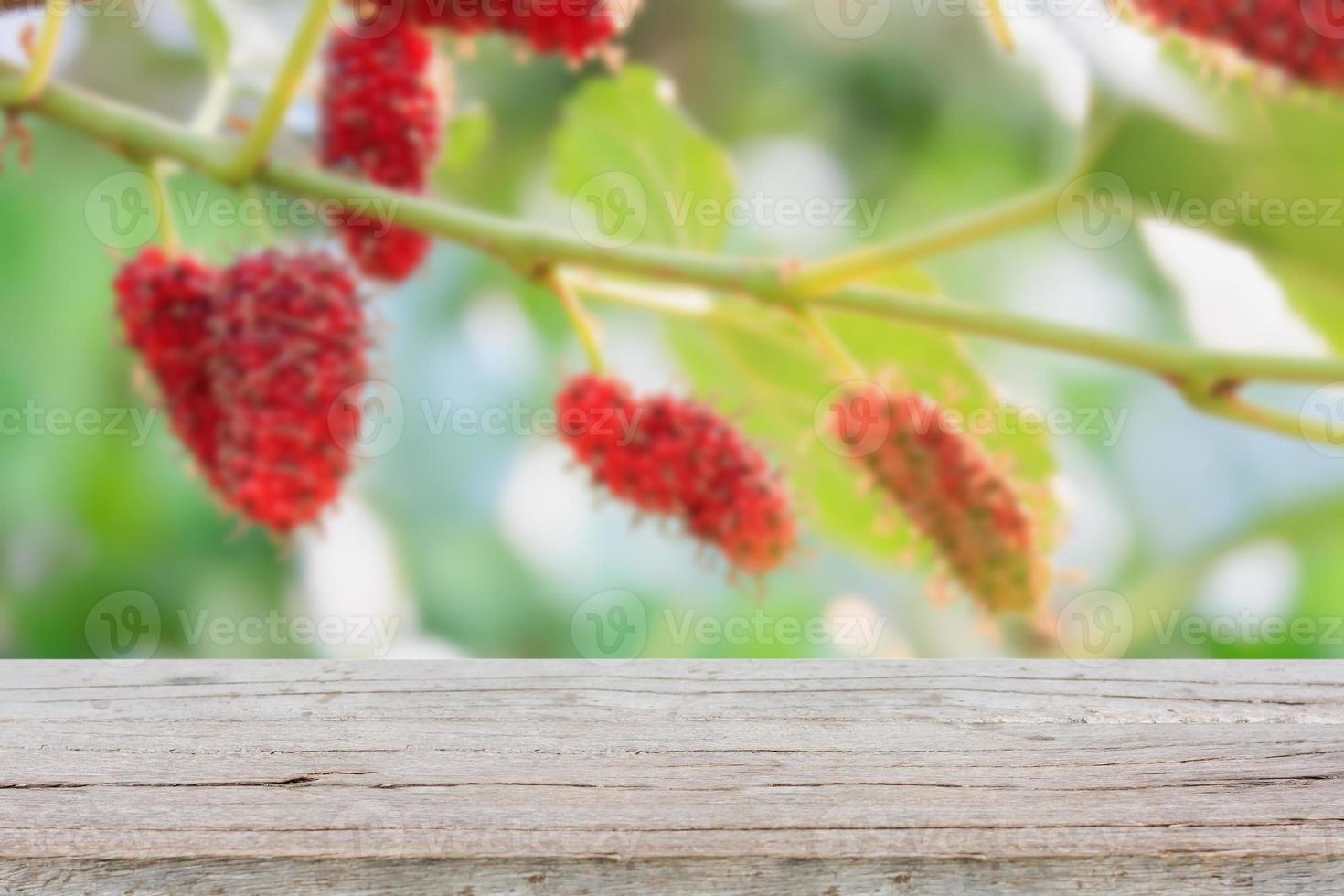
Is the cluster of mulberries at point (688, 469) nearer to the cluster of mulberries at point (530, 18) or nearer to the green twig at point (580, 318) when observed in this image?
the green twig at point (580, 318)

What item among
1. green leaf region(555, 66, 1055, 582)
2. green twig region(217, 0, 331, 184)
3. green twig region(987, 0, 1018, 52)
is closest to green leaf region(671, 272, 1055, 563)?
green leaf region(555, 66, 1055, 582)

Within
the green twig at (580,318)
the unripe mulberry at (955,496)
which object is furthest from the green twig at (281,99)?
the unripe mulberry at (955,496)

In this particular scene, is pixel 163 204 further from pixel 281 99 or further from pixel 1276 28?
pixel 1276 28

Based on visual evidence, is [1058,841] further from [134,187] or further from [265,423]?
[134,187]

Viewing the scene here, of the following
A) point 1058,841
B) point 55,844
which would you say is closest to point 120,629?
point 55,844

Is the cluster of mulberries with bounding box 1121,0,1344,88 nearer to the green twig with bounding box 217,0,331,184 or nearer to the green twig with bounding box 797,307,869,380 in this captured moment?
the green twig with bounding box 797,307,869,380

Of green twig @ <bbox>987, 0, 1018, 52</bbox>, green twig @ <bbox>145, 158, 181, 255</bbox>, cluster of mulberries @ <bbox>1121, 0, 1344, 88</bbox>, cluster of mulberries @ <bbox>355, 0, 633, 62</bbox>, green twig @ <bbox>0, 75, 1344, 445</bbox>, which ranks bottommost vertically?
green twig @ <bbox>145, 158, 181, 255</bbox>

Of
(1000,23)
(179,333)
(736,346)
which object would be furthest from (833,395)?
(179,333)
